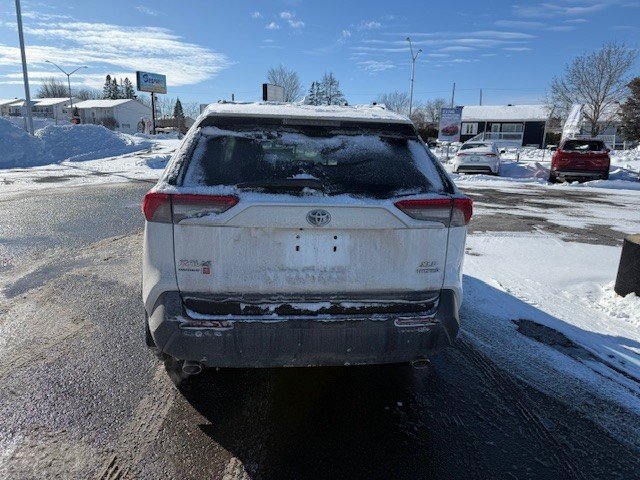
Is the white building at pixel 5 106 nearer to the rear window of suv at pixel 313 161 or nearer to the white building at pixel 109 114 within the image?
the white building at pixel 109 114

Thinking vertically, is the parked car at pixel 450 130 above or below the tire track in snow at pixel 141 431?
above

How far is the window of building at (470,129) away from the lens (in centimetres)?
6203

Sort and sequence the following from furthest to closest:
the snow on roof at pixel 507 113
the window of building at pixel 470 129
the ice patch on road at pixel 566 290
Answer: the window of building at pixel 470 129
the snow on roof at pixel 507 113
the ice patch on road at pixel 566 290

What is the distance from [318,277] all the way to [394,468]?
1083 mm

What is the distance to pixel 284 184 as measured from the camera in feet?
8.09

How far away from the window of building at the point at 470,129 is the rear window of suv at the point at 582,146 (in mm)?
45610

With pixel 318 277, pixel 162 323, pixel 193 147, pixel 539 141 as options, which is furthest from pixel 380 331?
pixel 539 141

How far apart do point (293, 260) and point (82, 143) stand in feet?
97.6

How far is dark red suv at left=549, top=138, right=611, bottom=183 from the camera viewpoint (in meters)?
18.3

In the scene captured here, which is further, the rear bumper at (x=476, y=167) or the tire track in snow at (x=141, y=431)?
the rear bumper at (x=476, y=167)

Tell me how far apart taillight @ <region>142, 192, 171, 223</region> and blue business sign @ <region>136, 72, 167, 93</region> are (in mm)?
72659

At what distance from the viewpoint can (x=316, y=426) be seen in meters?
2.76

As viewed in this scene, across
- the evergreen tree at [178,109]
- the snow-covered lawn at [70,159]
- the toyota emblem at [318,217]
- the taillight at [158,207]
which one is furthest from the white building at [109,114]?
the toyota emblem at [318,217]

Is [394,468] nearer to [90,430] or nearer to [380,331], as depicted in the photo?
[380,331]
